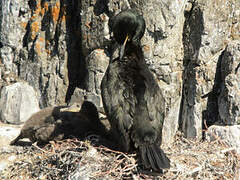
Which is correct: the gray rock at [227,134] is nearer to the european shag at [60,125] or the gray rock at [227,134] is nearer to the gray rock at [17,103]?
the european shag at [60,125]

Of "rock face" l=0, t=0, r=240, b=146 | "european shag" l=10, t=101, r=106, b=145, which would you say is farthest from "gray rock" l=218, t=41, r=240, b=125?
"european shag" l=10, t=101, r=106, b=145

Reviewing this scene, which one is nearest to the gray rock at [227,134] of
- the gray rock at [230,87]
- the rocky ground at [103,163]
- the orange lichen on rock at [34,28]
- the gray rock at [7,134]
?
the gray rock at [230,87]

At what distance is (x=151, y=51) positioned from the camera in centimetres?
512

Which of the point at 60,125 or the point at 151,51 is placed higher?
the point at 151,51

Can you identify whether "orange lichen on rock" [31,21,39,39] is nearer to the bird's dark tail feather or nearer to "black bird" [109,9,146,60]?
"black bird" [109,9,146,60]

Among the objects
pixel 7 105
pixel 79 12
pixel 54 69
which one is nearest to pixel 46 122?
pixel 7 105

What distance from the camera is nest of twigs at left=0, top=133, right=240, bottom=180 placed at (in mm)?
2805

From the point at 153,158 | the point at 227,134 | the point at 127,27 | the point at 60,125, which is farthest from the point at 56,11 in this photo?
the point at 153,158

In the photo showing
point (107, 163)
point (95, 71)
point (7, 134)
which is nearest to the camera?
point (107, 163)

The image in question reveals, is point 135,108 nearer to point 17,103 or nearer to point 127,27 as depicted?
point 127,27

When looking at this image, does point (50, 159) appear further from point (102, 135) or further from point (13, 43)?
point (13, 43)

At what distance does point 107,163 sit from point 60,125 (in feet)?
3.41

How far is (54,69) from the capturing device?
5.50 m

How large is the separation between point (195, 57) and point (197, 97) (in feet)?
2.13
